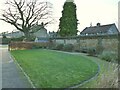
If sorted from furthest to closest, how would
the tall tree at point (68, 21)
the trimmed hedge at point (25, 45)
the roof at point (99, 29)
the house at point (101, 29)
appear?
the roof at point (99, 29) → the house at point (101, 29) → the tall tree at point (68, 21) → the trimmed hedge at point (25, 45)

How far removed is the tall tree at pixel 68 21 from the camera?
45.8 metres

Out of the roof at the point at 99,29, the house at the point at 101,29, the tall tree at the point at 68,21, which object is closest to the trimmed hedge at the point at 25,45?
the tall tree at the point at 68,21

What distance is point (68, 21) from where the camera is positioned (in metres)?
46.0

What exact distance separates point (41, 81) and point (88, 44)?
17683mm

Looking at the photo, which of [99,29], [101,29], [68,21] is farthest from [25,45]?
[101,29]

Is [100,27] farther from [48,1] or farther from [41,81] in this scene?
[41,81]

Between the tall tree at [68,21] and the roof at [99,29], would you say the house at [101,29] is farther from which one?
the tall tree at [68,21]

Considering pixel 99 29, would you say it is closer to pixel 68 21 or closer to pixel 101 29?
pixel 101 29

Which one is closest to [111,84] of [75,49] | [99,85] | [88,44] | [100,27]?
[99,85]

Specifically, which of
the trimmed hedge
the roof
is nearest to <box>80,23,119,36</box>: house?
the roof

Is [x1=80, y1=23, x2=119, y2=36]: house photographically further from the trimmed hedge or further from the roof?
the trimmed hedge

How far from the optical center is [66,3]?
158ft

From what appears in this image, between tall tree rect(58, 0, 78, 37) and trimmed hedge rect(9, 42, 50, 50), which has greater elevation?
tall tree rect(58, 0, 78, 37)

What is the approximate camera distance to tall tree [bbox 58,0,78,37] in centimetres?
4575
